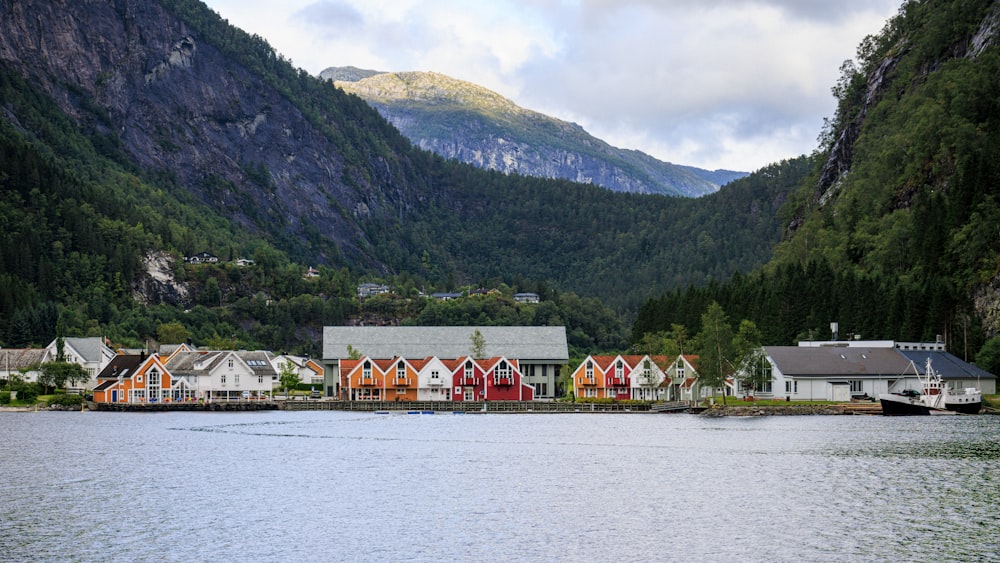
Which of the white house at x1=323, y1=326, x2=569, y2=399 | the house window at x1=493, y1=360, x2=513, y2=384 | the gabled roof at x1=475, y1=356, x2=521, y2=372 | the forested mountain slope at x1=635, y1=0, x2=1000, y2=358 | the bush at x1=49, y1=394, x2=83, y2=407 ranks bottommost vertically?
the bush at x1=49, y1=394, x2=83, y2=407

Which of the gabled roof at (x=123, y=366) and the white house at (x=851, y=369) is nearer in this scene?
the white house at (x=851, y=369)

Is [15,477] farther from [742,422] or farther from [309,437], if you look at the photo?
[742,422]

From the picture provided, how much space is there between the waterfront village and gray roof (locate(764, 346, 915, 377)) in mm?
105

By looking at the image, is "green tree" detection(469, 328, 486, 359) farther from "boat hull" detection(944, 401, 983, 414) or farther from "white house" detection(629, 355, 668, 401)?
"boat hull" detection(944, 401, 983, 414)

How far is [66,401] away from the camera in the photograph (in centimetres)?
13862

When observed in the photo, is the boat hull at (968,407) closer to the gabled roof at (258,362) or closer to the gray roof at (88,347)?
the gabled roof at (258,362)

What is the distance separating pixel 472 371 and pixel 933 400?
5498cm

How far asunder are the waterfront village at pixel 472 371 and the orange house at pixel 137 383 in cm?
12

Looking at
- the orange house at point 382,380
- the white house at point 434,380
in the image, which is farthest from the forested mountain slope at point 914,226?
the orange house at point 382,380

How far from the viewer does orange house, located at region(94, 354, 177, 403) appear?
472 feet

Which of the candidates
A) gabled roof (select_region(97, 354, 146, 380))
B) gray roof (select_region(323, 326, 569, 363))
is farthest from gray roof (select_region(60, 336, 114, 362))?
gray roof (select_region(323, 326, 569, 363))

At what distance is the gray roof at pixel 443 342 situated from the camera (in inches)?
6324

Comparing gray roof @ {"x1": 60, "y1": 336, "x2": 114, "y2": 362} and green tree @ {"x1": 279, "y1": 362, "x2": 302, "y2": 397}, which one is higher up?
gray roof @ {"x1": 60, "y1": 336, "x2": 114, "y2": 362}

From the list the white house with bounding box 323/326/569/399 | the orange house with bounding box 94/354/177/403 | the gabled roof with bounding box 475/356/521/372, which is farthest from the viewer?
the white house with bounding box 323/326/569/399
